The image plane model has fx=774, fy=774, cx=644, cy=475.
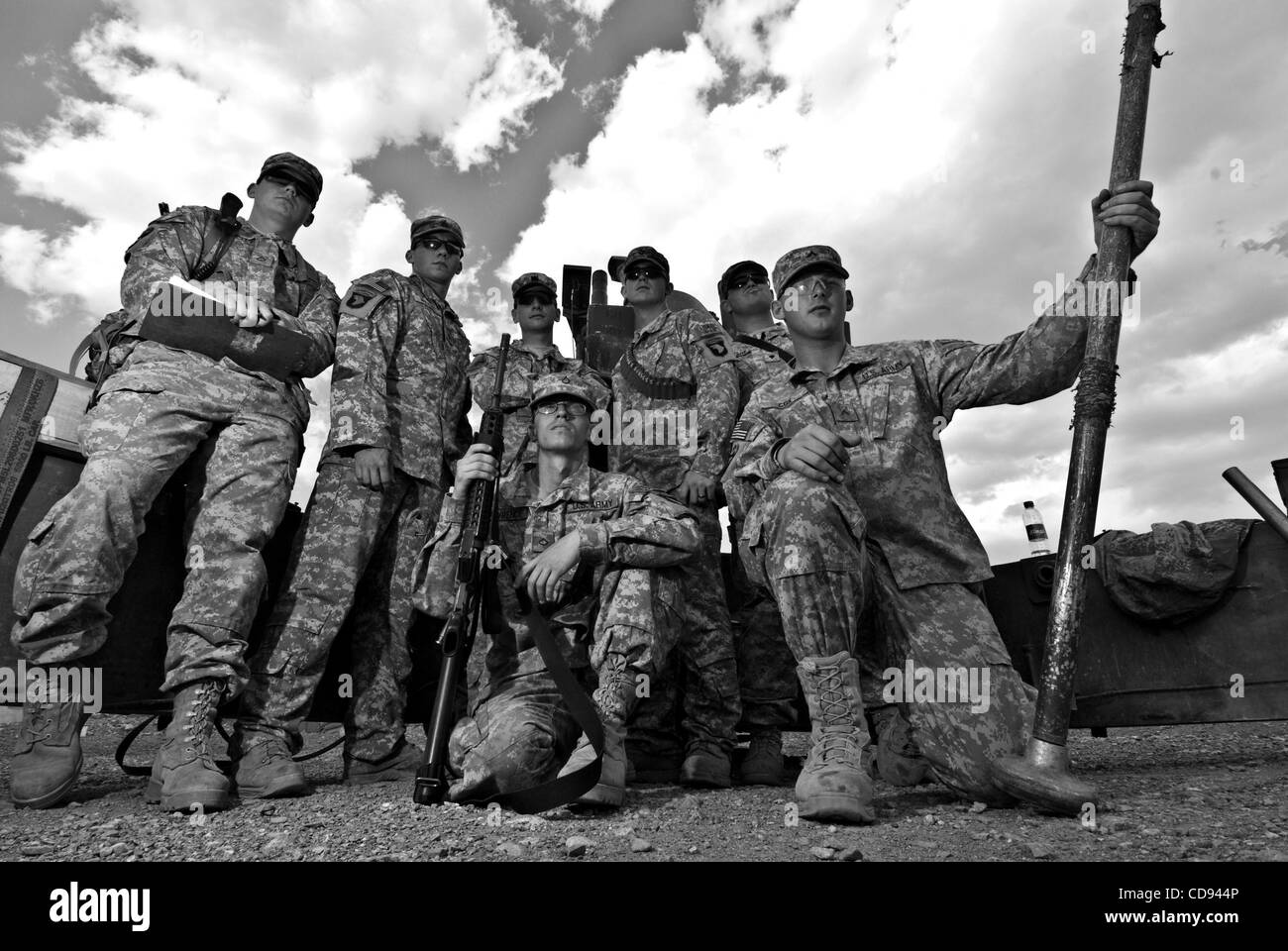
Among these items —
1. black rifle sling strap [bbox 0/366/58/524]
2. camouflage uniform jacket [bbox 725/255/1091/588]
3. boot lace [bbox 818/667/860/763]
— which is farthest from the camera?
black rifle sling strap [bbox 0/366/58/524]

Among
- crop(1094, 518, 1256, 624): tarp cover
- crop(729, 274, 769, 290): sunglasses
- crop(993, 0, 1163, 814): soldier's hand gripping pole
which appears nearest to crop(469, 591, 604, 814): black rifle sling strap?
crop(993, 0, 1163, 814): soldier's hand gripping pole

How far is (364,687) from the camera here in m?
4.20

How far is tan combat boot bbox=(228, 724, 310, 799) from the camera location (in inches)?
A: 137

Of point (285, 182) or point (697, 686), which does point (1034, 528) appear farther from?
point (285, 182)

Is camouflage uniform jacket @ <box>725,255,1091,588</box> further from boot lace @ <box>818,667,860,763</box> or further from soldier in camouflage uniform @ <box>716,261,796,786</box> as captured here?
boot lace @ <box>818,667,860,763</box>

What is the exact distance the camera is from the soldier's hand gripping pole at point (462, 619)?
314 centimetres

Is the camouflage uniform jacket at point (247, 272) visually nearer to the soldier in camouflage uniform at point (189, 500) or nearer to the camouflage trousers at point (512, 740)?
the soldier in camouflage uniform at point (189, 500)

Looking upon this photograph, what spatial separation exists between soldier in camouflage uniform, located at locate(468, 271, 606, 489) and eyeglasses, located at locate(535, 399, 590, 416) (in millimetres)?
555

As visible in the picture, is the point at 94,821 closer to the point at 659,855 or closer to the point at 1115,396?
the point at 659,855

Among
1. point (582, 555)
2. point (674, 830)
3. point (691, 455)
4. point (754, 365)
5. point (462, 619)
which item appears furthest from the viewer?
point (754, 365)

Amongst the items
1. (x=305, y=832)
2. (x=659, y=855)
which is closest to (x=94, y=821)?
(x=305, y=832)

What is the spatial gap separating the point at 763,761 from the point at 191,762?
2695 mm

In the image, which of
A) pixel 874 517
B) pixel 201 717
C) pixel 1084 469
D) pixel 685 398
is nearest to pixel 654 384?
pixel 685 398

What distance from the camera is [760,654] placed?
4.58 metres
